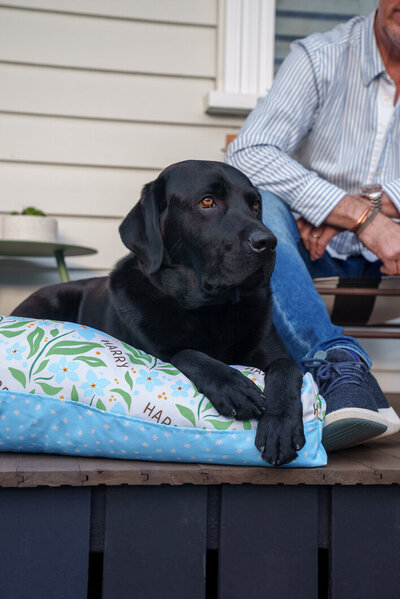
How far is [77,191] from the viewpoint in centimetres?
281

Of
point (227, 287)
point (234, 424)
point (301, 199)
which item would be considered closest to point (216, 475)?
point (234, 424)

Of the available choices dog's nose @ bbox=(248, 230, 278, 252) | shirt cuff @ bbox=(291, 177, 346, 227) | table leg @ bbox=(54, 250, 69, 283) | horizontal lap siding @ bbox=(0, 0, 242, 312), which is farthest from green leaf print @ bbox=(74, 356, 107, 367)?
horizontal lap siding @ bbox=(0, 0, 242, 312)

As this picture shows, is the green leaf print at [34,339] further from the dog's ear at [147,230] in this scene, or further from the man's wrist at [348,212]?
the man's wrist at [348,212]

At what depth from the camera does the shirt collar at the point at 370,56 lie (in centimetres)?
216

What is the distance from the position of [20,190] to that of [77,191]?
0.25 metres

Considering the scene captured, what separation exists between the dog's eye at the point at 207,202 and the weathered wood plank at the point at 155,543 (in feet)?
A: 2.35

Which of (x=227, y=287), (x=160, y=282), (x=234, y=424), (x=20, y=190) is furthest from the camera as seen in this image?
(x=20, y=190)

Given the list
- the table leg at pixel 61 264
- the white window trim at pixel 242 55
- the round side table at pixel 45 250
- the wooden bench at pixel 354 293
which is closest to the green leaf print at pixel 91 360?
the wooden bench at pixel 354 293

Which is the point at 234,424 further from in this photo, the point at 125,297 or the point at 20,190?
the point at 20,190

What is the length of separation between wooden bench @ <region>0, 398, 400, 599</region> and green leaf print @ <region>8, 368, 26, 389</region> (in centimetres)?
14

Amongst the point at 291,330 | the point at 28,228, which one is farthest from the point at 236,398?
the point at 28,228

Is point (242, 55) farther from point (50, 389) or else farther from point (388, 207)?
point (50, 389)

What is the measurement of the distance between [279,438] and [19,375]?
0.50 meters

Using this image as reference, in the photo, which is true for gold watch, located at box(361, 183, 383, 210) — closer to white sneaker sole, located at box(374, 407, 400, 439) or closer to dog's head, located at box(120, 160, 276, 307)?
dog's head, located at box(120, 160, 276, 307)
